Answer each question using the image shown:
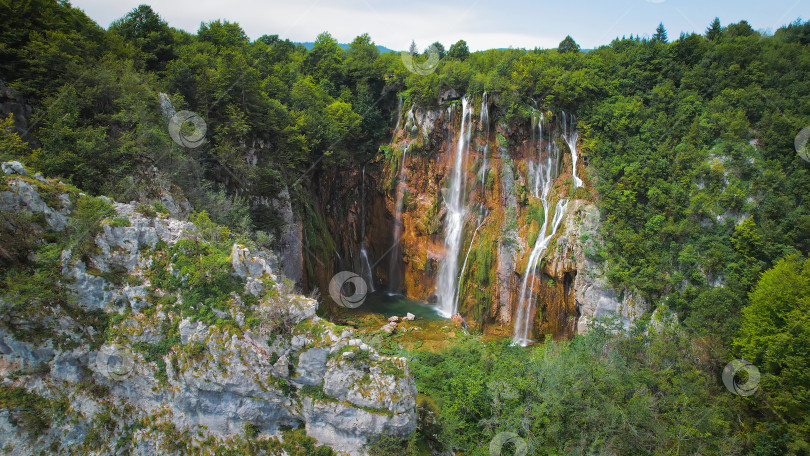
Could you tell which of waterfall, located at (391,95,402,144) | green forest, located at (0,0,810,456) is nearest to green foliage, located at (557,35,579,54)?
green forest, located at (0,0,810,456)

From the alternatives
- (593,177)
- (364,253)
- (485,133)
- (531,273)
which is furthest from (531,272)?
(364,253)

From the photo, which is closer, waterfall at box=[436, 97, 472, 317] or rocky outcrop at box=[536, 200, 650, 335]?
rocky outcrop at box=[536, 200, 650, 335]

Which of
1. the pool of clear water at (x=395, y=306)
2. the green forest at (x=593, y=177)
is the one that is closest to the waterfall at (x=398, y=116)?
the green forest at (x=593, y=177)

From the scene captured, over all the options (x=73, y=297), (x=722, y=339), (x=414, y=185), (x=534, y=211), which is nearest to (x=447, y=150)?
(x=414, y=185)

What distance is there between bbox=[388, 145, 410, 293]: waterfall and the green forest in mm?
2727

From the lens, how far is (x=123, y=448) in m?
12.8

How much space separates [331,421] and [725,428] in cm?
1392

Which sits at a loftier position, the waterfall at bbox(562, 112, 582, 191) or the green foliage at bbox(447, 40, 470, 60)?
the green foliage at bbox(447, 40, 470, 60)

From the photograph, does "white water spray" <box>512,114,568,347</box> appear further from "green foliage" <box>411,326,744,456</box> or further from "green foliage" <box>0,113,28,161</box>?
"green foliage" <box>0,113,28,161</box>

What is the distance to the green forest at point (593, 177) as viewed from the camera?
13.9 meters

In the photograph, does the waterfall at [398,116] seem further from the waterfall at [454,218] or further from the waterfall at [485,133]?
the waterfall at [485,133]

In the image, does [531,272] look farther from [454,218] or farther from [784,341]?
[784,341]

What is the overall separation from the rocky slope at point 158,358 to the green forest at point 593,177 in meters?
0.54

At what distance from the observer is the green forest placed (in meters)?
13.9
